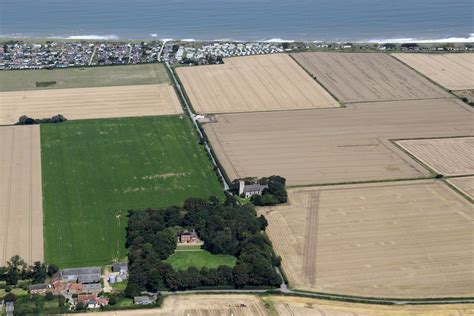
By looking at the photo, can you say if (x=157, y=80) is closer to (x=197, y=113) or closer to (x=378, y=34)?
(x=197, y=113)

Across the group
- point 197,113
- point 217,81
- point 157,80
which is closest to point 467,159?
point 197,113

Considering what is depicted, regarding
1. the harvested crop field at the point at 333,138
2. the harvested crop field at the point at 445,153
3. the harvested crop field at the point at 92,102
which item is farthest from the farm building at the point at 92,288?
the harvested crop field at the point at 92,102

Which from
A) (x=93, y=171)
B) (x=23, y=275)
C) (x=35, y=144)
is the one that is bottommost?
(x=23, y=275)

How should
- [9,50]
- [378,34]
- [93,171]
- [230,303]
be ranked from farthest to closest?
1. [378,34]
2. [9,50]
3. [93,171]
4. [230,303]

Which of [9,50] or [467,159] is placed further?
[9,50]

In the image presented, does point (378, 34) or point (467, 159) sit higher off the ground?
point (378, 34)

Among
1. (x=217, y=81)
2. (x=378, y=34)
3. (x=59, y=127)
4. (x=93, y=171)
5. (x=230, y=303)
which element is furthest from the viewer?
(x=378, y=34)

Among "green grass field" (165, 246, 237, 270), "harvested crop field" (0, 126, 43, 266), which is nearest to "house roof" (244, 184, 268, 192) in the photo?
"green grass field" (165, 246, 237, 270)

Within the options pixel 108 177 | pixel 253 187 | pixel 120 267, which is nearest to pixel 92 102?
pixel 108 177
